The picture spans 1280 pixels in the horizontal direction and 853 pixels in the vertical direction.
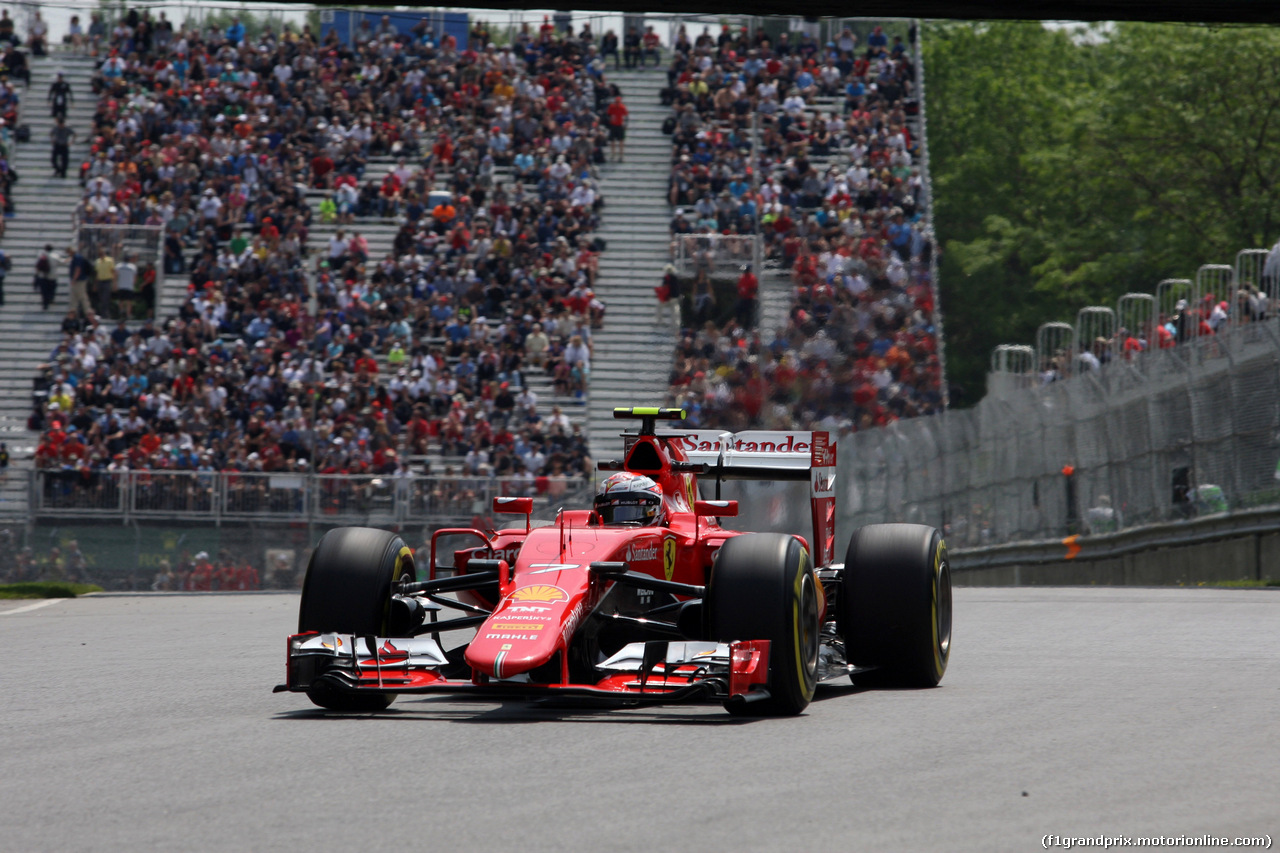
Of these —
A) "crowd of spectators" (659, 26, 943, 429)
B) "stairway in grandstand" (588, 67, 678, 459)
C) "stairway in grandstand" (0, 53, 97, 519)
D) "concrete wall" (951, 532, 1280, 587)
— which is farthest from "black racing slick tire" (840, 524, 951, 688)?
"stairway in grandstand" (0, 53, 97, 519)

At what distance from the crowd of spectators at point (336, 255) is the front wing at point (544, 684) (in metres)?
18.3

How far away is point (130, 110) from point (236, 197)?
393 centimetres

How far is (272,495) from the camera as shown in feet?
76.3

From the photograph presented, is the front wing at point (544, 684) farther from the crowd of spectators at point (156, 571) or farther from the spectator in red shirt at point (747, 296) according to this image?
the spectator in red shirt at point (747, 296)

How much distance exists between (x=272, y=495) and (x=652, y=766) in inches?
701

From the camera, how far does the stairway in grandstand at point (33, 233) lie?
2953 cm

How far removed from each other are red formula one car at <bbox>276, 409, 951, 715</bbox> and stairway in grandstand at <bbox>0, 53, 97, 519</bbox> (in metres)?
20.2

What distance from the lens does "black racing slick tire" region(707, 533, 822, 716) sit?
25.6ft

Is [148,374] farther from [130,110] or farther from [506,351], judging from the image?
[130,110]

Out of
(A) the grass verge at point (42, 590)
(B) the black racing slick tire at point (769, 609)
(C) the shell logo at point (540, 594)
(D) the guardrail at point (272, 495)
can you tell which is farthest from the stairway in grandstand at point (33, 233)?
(B) the black racing slick tire at point (769, 609)

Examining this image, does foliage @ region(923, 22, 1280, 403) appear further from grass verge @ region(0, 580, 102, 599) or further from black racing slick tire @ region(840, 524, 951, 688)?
black racing slick tire @ region(840, 524, 951, 688)

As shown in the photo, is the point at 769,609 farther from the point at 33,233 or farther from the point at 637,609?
the point at 33,233

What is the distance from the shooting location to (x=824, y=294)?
29.8 m

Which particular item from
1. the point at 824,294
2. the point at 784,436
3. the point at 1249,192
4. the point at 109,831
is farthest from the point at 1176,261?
the point at 109,831
